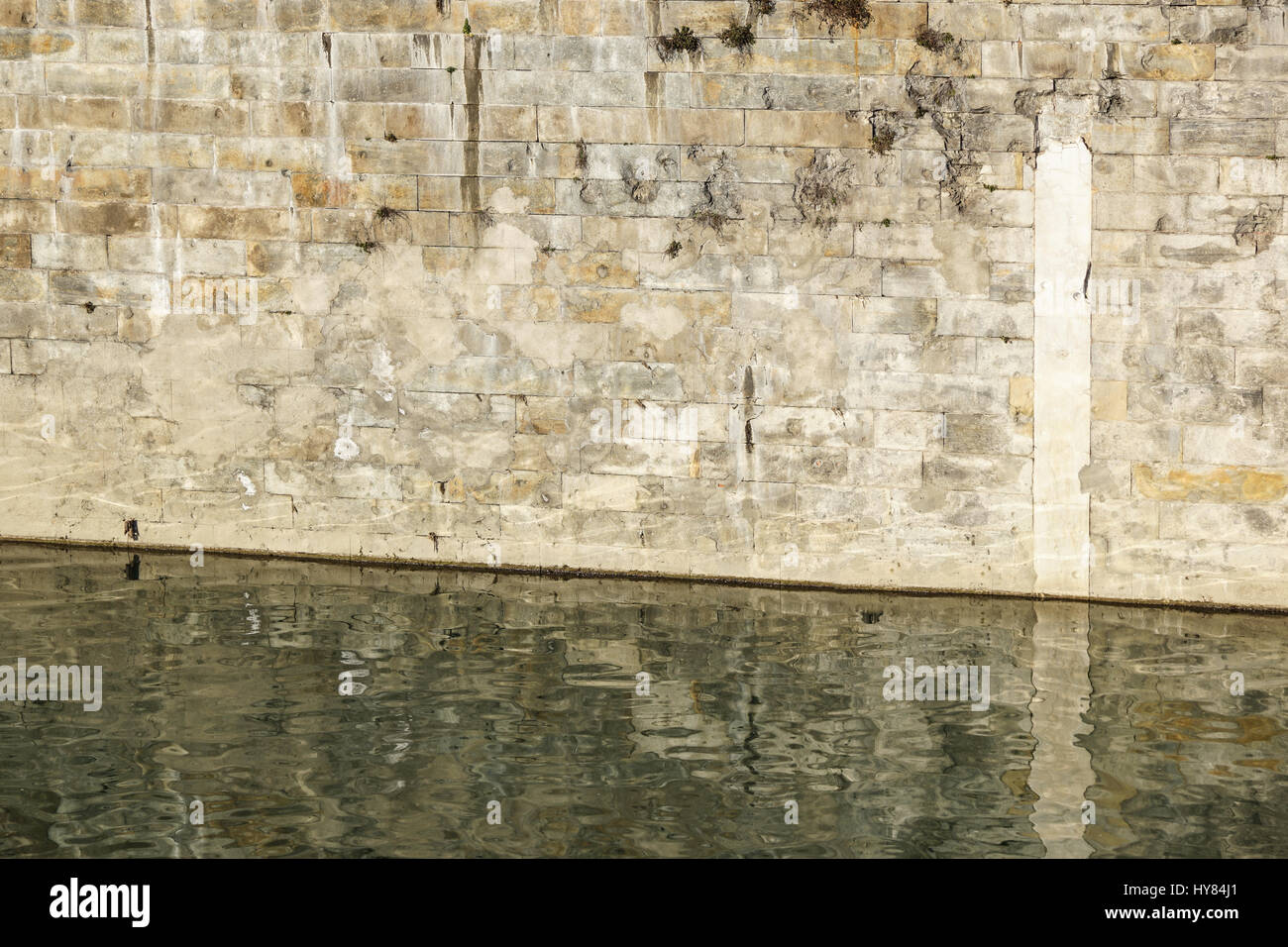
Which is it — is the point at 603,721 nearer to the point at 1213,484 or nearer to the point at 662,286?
the point at 662,286

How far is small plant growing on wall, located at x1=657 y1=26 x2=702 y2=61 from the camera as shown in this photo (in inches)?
404

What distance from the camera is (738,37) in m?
10.2

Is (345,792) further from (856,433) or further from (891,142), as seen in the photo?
(891,142)

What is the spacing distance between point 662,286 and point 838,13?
7.03 feet

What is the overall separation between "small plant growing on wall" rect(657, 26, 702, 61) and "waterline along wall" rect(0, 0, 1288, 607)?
0.08 feet

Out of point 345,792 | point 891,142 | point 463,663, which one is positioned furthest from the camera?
point 891,142

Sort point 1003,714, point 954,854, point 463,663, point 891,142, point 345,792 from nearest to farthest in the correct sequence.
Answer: point 954,854 < point 345,792 < point 1003,714 < point 463,663 < point 891,142

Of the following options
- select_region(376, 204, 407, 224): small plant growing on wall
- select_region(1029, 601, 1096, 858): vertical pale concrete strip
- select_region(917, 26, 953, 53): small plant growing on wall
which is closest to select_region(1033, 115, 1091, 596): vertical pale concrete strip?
select_region(1029, 601, 1096, 858): vertical pale concrete strip

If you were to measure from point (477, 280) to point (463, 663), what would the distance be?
293 cm

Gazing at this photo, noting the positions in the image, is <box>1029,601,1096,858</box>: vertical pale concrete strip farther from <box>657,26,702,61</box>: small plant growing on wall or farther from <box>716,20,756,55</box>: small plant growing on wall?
<box>657,26,702,61</box>: small plant growing on wall

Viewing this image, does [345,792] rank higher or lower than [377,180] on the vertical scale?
lower

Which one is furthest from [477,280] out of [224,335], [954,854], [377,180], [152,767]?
[954,854]

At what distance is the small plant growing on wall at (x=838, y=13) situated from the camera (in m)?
10.1

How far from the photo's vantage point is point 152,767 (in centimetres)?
763
